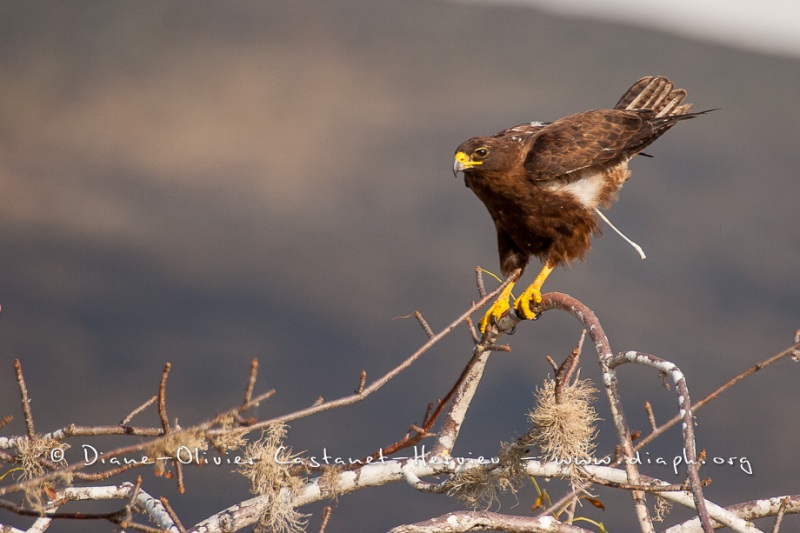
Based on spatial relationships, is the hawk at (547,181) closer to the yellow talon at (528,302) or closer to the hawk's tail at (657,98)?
the yellow talon at (528,302)

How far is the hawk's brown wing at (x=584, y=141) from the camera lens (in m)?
3.88

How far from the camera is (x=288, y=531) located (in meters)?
2.51

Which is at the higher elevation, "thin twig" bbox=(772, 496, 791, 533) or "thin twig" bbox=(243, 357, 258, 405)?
"thin twig" bbox=(243, 357, 258, 405)

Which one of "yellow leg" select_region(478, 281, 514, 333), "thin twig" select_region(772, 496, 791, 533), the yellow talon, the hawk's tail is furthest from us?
the hawk's tail

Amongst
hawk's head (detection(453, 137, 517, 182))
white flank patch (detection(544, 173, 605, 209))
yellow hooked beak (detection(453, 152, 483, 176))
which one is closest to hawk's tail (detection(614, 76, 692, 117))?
white flank patch (detection(544, 173, 605, 209))

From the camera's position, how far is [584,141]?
4098mm

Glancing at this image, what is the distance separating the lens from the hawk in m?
3.80

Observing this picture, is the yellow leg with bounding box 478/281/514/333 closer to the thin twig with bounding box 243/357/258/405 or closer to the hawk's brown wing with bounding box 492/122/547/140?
the hawk's brown wing with bounding box 492/122/547/140

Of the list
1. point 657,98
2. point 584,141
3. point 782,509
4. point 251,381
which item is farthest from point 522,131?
point 251,381

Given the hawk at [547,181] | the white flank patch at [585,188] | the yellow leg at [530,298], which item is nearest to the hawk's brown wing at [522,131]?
the hawk at [547,181]

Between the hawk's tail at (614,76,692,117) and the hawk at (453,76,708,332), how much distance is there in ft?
1.06

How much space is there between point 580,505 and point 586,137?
1977 mm

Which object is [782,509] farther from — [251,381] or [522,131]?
[522,131]

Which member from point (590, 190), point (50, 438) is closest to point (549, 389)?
point (50, 438)
